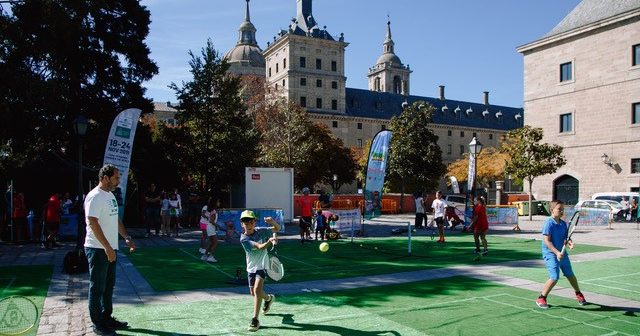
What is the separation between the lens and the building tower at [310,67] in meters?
85.1

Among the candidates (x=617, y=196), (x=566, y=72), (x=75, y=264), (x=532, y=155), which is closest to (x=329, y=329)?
(x=75, y=264)

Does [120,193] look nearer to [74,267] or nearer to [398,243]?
[74,267]

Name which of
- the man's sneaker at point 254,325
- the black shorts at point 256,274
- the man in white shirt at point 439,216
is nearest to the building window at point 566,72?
the man in white shirt at point 439,216

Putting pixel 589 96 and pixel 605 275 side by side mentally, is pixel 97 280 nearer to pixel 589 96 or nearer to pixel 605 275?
pixel 605 275

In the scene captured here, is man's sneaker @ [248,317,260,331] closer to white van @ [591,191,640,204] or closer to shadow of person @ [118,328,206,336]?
shadow of person @ [118,328,206,336]

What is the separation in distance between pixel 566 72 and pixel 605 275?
33.9 metres

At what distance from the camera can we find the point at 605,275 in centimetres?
1148

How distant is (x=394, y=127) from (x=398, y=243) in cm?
3132

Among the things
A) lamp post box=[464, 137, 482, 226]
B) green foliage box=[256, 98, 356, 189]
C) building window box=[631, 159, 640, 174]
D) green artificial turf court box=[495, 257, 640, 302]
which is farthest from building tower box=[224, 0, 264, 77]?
green artificial turf court box=[495, 257, 640, 302]

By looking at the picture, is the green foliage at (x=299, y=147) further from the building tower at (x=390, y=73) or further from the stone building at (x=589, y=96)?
the building tower at (x=390, y=73)

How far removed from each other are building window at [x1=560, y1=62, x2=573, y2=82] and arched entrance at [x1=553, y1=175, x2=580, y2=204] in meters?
8.05

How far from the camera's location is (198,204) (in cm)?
2617

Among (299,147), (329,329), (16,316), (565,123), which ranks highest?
(565,123)

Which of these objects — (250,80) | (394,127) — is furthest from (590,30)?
(250,80)
